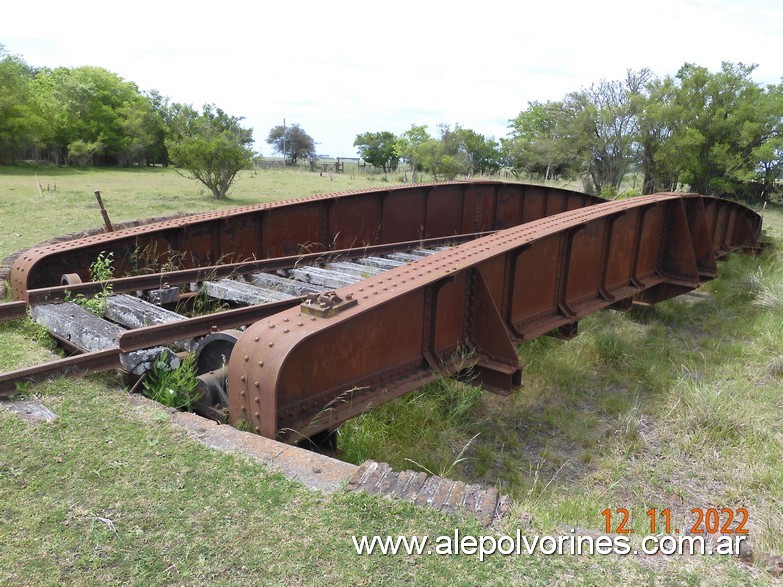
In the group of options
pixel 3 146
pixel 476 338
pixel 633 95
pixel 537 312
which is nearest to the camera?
pixel 476 338

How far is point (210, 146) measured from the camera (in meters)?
22.5

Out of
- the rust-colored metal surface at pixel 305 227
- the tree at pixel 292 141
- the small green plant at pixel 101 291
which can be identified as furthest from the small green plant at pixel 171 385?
the tree at pixel 292 141

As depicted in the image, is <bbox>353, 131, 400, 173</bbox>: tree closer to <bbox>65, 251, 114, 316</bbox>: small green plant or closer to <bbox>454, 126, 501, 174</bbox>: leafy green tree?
<bbox>454, 126, 501, 174</bbox>: leafy green tree

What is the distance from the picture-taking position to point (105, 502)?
2.49 m

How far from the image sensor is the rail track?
338 cm

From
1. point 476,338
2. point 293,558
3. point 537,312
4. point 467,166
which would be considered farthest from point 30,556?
point 467,166

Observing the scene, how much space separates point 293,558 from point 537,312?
3796mm

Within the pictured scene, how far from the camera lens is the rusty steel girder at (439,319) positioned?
3.25m

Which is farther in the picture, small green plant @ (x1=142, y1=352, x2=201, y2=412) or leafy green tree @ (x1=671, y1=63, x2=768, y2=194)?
leafy green tree @ (x1=671, y1=63, x2=768, y2=194)

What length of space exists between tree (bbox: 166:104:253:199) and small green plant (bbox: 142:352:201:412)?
66.2 ft

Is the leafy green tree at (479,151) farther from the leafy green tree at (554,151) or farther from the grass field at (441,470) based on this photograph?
the grass field at (441,470)

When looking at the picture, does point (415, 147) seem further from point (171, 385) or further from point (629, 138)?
point (171, 385)

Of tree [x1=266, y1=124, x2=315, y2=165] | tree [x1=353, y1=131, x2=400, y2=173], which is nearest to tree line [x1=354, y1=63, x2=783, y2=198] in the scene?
tree [x1=353, y1=131, x2=400, y2=173]

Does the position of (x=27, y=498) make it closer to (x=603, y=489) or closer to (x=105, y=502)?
(x=105, y=502)
